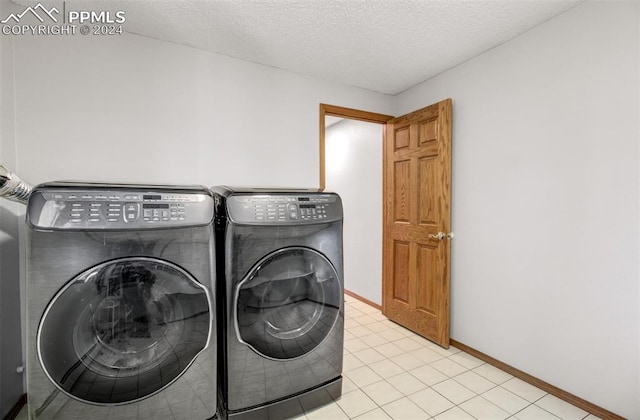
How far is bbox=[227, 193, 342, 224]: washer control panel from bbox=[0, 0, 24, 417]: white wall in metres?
1.32

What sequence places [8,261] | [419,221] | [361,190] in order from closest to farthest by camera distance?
1. [8,261]
2. [419,221]
3. [361,190]

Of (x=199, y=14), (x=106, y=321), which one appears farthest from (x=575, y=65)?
(x=106, y=321)

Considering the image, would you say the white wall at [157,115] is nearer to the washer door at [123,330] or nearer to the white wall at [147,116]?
the white wall at [147,116]

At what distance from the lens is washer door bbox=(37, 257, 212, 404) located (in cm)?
108

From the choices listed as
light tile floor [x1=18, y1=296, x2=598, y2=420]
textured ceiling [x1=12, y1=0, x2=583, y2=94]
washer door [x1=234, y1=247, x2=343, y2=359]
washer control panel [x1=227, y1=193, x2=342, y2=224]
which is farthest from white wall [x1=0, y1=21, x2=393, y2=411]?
light tile floor [x1=18, y1=296, x2=598, y2=420]

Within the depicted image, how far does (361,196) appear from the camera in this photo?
357 cm

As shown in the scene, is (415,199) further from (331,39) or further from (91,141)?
(91,141)

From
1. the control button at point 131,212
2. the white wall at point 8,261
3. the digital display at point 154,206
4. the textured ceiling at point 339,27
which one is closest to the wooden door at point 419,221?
the textured ceiling at point 339,27

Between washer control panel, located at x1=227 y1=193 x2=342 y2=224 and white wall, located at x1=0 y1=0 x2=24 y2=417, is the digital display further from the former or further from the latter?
white wall, located at x1=0 y1=0 x2=24 y2=417

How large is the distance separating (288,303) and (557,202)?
1757mm

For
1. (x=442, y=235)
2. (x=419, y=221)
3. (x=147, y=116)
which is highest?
(x=147, y=116)

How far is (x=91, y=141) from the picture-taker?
1846 millimetres

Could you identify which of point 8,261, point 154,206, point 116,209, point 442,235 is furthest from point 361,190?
point 8,261

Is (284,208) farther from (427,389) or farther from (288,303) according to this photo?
(427,389)
